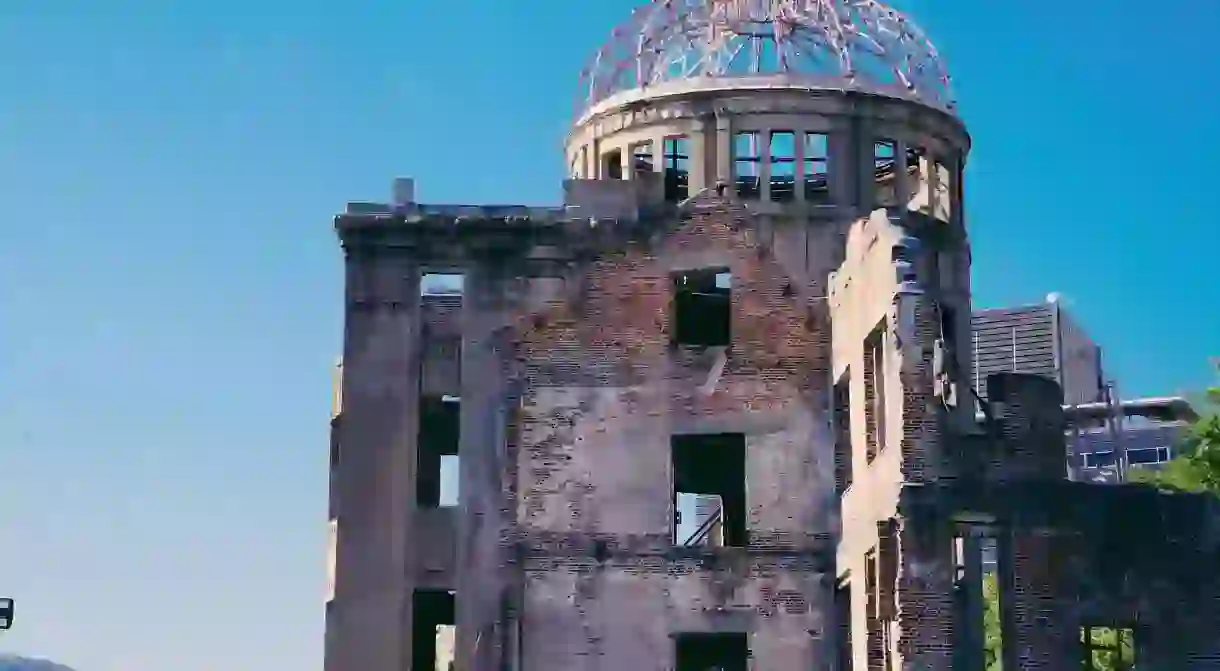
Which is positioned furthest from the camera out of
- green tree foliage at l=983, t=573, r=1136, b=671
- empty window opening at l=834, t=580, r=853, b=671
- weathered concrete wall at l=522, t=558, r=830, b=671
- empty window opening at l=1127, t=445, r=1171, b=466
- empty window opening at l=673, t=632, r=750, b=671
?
empty window opening at l=1127, t=445, r=1171, b=466

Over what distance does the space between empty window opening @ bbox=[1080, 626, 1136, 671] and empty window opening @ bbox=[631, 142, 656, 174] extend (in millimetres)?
9874

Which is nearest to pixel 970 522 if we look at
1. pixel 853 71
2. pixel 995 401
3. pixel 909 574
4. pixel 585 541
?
pixel 909 574

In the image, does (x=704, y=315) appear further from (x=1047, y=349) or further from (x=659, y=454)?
(x=1047, y=349)

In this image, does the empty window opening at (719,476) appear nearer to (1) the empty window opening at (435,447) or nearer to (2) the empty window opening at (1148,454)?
(1) the empty window opening at (435,447)

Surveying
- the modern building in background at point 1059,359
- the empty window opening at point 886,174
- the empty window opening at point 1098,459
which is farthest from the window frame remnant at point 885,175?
the empty window opening at point 1098,459

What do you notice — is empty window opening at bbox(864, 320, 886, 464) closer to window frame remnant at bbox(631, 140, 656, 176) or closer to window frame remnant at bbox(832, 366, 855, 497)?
window frame remnant at bbox(832, 366, 855, 497)

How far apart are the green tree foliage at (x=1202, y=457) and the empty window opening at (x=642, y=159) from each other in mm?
11426

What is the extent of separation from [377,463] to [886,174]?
989cm

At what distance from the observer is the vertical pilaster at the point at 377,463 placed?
24.8 m

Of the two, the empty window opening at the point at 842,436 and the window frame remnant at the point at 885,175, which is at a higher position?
the window frame remnant at the point at 885,175

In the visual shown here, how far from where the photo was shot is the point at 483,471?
2564 centimetres

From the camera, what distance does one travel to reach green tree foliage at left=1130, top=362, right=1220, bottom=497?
32.5 metres

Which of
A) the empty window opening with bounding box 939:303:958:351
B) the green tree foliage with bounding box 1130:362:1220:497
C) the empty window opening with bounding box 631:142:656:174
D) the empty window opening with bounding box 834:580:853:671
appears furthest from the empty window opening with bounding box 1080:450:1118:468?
the empty window opening with bounding box 834:580:853:671

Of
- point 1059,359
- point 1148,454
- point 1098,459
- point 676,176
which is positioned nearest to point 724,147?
point 676,176
